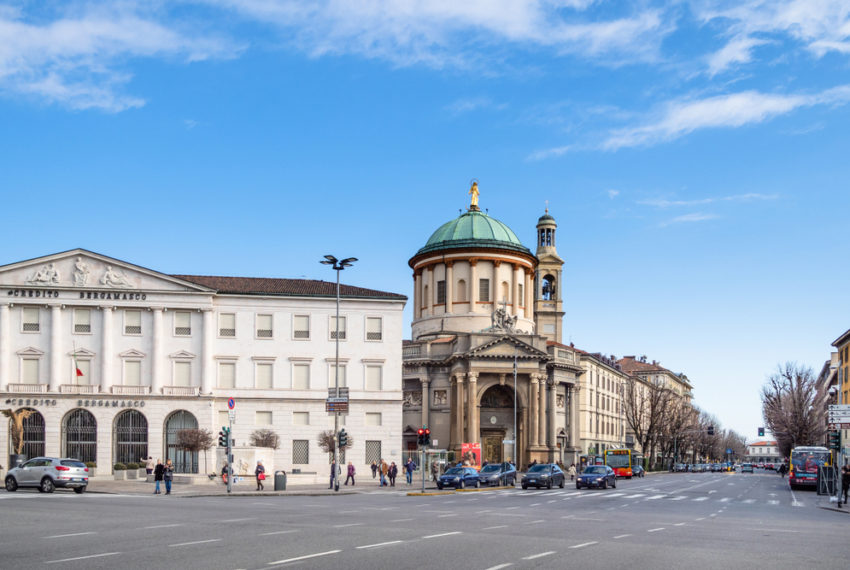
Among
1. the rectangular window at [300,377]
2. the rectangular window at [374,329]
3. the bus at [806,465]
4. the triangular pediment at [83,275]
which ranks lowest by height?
the bus at [806,465]

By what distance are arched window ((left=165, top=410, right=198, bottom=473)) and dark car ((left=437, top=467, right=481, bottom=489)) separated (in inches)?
834

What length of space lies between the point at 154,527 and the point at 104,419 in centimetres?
4475

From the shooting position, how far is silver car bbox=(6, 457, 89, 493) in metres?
38.7

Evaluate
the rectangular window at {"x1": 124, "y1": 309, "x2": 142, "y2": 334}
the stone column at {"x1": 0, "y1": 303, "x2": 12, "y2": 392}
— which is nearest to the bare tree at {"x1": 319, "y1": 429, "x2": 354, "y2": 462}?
the rectangular window at {"x1": 124, "y1": 309, "x2": 142, "y2": 334}

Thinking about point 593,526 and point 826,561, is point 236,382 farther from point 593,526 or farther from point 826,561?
point 826,561

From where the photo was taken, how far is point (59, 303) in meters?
63.4

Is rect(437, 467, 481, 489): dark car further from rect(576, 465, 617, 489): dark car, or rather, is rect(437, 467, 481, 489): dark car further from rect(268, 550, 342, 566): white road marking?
rect(268, 550, 342, 566): white road marking

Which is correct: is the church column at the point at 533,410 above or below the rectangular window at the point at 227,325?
below

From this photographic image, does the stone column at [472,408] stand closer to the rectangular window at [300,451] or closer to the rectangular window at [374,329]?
the rectangular window at [374,329]

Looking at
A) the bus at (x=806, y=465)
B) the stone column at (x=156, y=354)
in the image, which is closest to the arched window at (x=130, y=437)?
the stone column at (x=156, y=354)

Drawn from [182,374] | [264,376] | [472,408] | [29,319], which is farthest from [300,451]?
[472,408]

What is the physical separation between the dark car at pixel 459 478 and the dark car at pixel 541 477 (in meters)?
2.88

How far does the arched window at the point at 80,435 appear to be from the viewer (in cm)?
6194

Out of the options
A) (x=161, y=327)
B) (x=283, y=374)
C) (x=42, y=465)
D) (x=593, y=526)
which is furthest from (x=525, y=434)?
(x=593, y=526)
